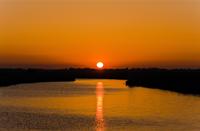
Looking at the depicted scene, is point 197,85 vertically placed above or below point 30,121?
above

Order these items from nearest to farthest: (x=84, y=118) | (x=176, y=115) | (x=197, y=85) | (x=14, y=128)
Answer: (x=14, y=128) → (x=84, y=118) → (x=176, y=115) → (x=197, y=85)

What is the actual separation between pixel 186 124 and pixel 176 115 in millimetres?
7515

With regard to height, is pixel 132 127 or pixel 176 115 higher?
pixel 176 115

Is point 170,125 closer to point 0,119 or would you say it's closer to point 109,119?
point 109,119

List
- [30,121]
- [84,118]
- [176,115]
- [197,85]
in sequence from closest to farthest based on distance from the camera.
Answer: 1. [30,121]
2. [84,118]
3. [176,115]
4. [197,85]

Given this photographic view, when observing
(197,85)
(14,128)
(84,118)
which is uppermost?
(197,85)

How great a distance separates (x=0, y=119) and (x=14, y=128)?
19.7 feet

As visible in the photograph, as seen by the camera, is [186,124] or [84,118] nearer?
[186,124]

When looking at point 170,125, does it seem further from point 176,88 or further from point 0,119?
point 176,88

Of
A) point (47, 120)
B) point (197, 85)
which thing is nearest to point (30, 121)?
point (47, 120)

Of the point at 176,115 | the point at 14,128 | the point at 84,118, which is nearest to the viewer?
the point at 14,128

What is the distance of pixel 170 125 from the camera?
3572 centimetres

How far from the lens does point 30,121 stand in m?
37.9

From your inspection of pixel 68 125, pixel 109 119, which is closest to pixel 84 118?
pixel 109 119
